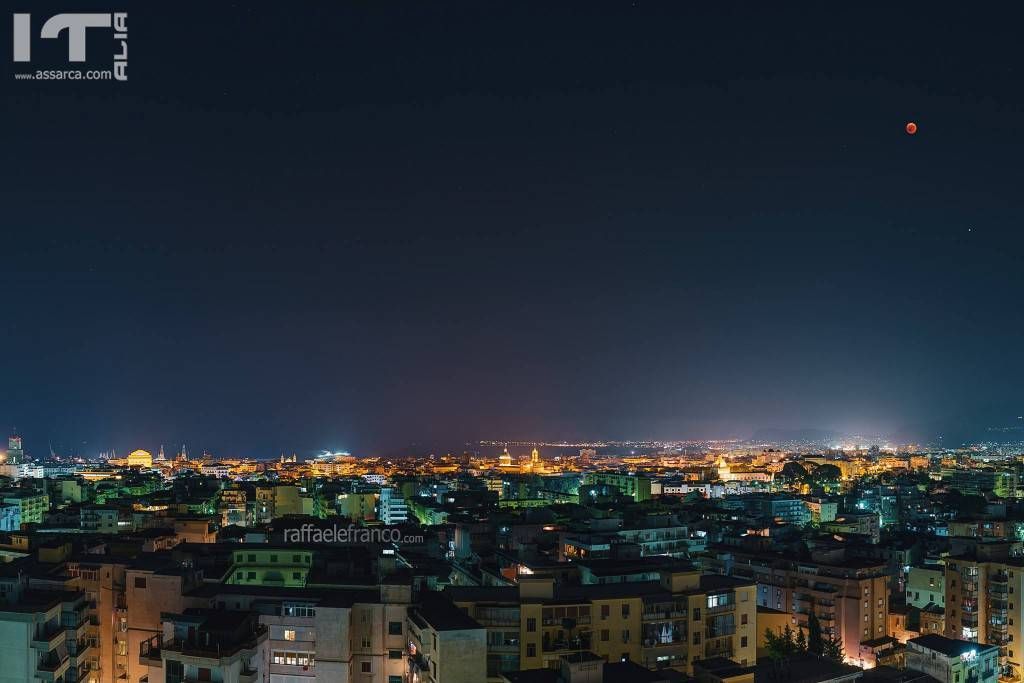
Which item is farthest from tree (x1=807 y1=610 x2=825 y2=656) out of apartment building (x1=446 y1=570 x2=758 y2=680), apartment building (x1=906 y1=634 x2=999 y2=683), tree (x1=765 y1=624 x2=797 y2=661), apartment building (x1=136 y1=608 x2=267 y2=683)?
apartment building (x1=136 y1=608 x2=267 y2=683)

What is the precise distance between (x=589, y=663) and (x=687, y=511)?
2986 cm

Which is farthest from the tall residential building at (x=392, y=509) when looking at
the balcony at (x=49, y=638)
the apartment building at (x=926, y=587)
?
the balcony at (x=49, y=638)

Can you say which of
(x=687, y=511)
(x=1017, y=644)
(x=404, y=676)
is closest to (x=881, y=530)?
(x=687, y=511)

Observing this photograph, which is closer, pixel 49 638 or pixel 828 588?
pixel 49 638

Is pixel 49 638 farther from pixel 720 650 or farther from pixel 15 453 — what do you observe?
pixel 15 453

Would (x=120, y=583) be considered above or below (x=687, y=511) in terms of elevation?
above

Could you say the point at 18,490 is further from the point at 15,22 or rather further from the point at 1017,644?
the point at 1017,644

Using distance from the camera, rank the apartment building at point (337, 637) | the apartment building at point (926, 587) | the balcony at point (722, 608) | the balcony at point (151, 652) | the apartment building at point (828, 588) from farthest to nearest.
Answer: the apartment building at point (926, 587) < the apartment building at point (828, 588) < the balcony at point (722, 608) < the balcony at point (151, 652) < the apartment building at point (337, 637)

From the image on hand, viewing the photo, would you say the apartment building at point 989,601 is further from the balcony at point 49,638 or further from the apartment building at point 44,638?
the balcony at point 49,638

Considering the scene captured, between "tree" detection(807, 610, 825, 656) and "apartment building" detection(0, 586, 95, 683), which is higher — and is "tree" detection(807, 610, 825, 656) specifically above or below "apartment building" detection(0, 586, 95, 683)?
below

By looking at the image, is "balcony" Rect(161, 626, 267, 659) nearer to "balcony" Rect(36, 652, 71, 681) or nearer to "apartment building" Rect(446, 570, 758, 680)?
"balcony" Rect(36, 652, 71, 681)

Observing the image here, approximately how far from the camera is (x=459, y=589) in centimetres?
1680

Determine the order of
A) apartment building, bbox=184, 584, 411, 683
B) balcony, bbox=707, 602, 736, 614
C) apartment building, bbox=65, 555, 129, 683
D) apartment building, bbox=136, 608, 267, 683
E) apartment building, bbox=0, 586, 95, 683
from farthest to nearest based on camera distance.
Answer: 1. balcony, bbox=707, 602, 736, 614
2. apartment building, bbox=65, 555, 129, 683
3. apartment building, bbox=0, 586, 95, 683
4. apartment building, bbox=184, 584, 411, 683
5. apartment building, bbox=136, 608, 267, 683

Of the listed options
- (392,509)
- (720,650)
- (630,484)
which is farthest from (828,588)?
(630,484)
